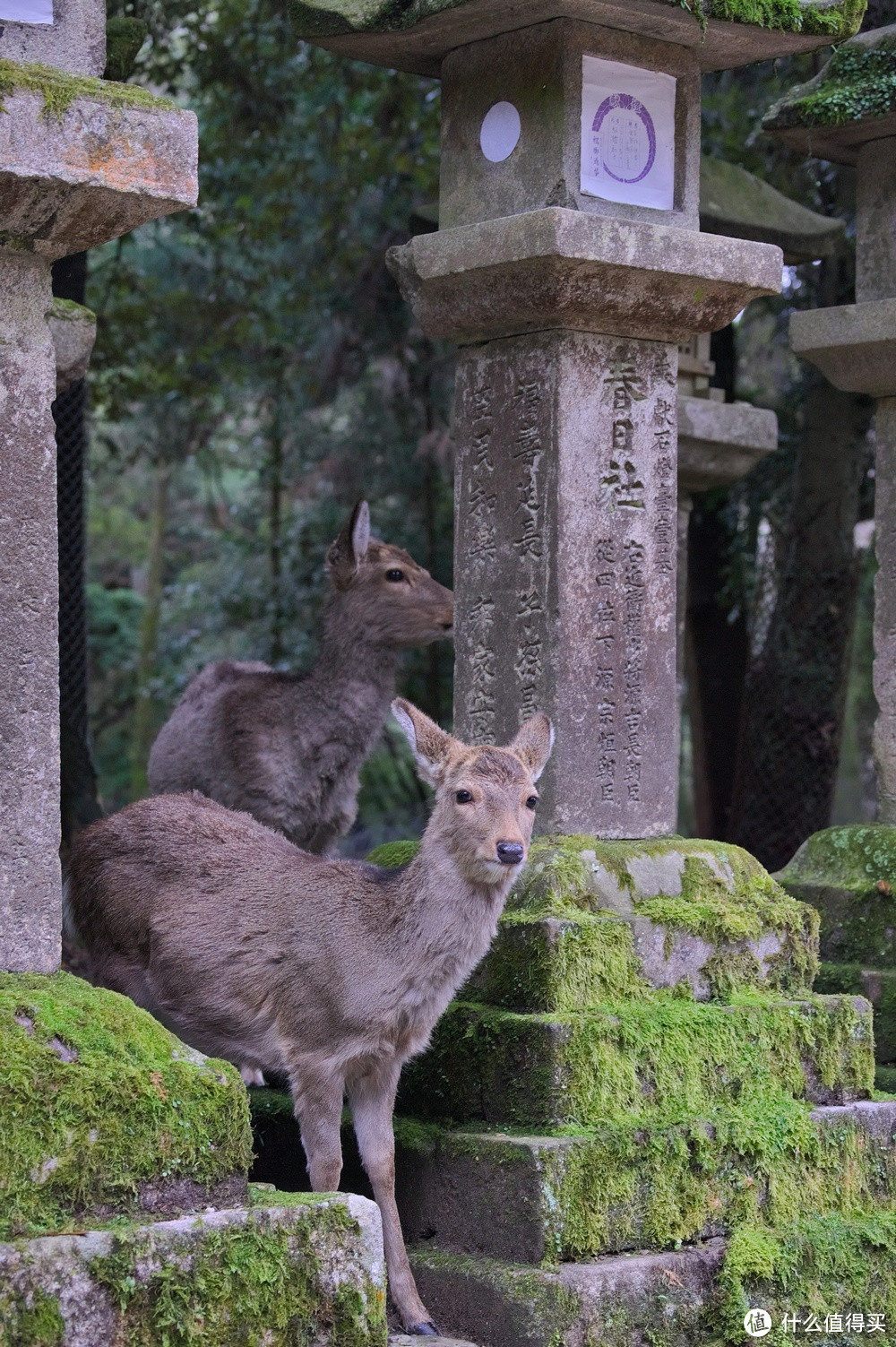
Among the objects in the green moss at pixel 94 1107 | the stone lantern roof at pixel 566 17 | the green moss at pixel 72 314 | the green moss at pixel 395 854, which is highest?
the stone lantern roof at pixel 566 17

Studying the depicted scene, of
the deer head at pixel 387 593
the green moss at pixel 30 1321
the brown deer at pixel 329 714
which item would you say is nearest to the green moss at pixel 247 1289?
the green moss at pixel 30 1321

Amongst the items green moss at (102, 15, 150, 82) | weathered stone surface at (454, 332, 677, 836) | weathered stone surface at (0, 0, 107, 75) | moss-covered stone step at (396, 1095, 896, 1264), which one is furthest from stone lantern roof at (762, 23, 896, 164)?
moss-covered stone step at (396, 1095, 896, 1264)

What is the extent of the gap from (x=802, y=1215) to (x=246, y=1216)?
7.80 ft

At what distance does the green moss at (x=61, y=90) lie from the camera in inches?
167

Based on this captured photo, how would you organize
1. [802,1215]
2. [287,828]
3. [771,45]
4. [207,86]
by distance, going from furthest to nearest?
[207,86] < [287,828] < [771,45] < [802,1215]

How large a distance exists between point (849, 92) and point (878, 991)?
12.6 feet

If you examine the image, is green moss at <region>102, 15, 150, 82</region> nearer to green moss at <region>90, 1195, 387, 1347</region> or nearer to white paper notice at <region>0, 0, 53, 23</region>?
white paper notice at <region>0, 0, 53, 23</region>

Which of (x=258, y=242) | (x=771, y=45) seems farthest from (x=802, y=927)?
(x=258, y=242)

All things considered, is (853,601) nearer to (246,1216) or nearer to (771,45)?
(771,45)

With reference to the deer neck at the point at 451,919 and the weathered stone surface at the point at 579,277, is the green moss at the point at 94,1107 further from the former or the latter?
the weathered stone surface at the point at 579,277

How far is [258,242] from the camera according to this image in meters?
14.8

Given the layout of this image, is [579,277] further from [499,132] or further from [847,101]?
[847,101]

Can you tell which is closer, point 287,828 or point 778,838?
point 287,828

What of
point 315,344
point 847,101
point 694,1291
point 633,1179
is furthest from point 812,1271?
point 315,344
